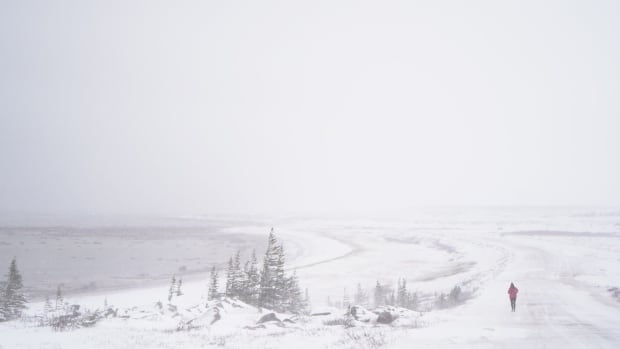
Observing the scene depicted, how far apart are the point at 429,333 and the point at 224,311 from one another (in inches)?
487

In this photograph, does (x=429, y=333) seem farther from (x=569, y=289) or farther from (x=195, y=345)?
(x=569, y=289)

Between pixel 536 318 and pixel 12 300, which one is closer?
pixel 536 318

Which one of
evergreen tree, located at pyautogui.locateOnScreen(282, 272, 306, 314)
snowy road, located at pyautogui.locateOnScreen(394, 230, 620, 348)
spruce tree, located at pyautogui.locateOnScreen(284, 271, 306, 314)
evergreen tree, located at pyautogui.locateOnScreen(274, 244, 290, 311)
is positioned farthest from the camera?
spruce tree, located at pyautogui.locateOnScreen(284, 271, 306, 314)

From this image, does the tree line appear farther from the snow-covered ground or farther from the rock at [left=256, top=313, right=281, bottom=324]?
the rock at [left=256, top=313, right=281, bottom=324]

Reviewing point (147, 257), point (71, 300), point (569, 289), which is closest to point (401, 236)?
point (147, 257)

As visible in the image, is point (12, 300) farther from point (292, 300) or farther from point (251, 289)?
point (292, 300)

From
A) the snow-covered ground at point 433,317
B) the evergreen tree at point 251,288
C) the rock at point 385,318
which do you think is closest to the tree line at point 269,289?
the evergreen tree at point 251,288

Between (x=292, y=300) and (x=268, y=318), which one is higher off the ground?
(x=268, y=318)

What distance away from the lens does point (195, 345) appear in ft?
56.2

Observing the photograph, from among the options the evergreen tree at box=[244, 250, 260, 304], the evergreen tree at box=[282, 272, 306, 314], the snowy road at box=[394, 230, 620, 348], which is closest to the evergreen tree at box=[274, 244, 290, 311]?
the evergreen tree at box=[282, 272, 306, 314]

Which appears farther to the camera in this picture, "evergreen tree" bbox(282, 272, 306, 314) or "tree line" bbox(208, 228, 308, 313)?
"evergreen tree" bbox(282, 272, 306, 314)

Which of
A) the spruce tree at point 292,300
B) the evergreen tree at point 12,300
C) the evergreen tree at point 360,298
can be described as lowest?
the evergreen tree at point 360,298

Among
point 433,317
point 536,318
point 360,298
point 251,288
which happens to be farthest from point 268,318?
point 360,298

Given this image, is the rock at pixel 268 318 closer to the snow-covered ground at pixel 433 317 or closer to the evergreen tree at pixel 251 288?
the snow-covered ground at pixel 433 317
